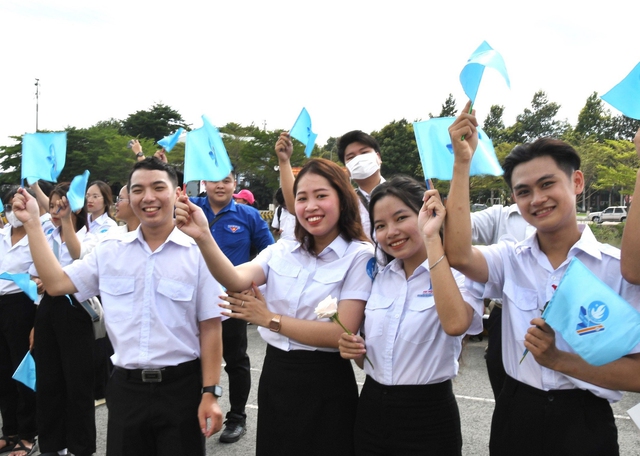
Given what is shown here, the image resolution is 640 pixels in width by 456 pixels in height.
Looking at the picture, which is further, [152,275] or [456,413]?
[152,275]

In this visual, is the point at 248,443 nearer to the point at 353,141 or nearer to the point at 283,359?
the point at 283,359

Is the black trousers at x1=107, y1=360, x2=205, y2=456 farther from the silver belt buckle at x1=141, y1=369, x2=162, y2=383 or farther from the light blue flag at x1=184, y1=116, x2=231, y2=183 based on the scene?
the light blue flag at x1=184, y1=116, x2=231, y2=183

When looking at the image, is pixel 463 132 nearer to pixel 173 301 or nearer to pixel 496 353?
pixel 173 301

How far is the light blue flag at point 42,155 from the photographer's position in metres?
3.02

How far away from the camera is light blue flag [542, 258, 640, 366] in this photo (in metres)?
1.43

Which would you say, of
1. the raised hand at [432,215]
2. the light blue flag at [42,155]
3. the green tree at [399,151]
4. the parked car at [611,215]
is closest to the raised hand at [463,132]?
the raised hand at [432,215]

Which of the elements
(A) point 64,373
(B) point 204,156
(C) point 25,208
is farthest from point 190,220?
(A) point 64,373

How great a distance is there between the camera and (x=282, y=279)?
2.31 metres

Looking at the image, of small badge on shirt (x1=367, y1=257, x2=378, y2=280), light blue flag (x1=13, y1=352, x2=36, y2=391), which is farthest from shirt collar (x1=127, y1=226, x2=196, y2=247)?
light blue flag (x1=13, y1=352, x2=36, y2=391)

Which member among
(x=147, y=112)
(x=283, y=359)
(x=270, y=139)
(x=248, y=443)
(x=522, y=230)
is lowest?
(x=248, y=443)

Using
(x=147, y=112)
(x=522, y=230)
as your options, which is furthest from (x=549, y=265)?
(x=147, y=112)

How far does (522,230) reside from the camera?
309 cm

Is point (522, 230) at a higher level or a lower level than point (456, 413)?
higher

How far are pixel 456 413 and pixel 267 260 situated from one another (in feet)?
3.48
